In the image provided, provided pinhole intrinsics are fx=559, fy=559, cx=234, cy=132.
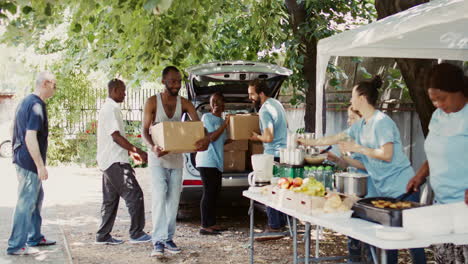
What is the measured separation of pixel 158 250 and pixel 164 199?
0.58 m

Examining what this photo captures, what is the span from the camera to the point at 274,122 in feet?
A: 21.6

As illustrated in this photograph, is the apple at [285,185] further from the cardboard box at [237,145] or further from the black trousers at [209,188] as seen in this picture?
the cardboard box at [237,145]

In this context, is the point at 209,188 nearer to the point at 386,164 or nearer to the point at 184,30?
the point at 184,30

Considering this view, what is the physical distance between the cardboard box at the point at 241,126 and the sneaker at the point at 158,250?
1.67m

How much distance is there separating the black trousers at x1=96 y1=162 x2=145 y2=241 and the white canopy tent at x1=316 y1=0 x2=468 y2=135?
7.55 feet

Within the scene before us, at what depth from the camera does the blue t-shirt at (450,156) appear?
3.80 meters

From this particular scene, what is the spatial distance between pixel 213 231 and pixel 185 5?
10.2 ft

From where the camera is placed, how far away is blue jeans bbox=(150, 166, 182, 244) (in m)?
6.26

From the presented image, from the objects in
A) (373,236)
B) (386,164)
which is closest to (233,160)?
(386,164)

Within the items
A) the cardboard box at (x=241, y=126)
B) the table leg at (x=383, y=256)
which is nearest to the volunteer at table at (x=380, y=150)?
the table leg at (x=383, y=256)

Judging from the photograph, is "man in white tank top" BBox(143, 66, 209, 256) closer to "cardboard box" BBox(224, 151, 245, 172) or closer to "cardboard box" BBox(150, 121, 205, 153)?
"cardboard box" BBox(150, 121, 205, 153)

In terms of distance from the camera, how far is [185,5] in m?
6.11

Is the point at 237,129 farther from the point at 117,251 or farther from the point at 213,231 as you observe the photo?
the point at 117,251

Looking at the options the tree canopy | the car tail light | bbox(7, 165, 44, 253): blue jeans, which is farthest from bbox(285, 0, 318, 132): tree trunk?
bbox(7, 165, 44, 253): blue jeans
